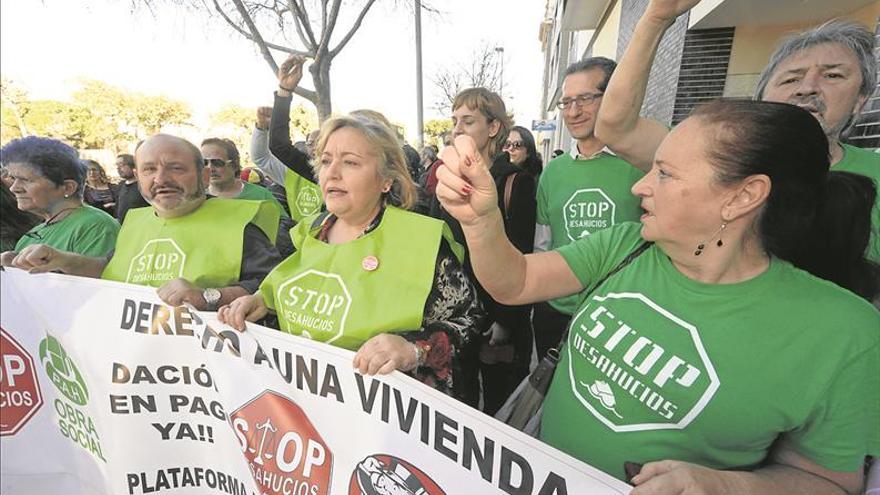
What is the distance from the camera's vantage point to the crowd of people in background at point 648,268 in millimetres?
982

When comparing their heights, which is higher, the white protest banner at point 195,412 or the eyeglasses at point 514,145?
the eyeglasses at point 514,145

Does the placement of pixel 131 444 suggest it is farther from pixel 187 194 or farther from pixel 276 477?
pixel 187 194

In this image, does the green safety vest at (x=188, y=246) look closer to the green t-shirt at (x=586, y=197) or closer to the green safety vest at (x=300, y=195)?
the green t-shirt at (x=586, y=197)

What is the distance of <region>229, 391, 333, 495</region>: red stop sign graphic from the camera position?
4.50ft

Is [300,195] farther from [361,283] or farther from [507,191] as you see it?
[361,283]

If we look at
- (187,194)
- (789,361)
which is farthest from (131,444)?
(789,361)

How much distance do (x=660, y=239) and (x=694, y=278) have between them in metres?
0.13

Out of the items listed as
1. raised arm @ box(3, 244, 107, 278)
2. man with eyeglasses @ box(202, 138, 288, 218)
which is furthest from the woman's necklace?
man with eyeglasses @ box(202, 138, 288, 218)

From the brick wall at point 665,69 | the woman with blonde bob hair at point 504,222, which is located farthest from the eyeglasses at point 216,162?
the brick wall at point 665,69

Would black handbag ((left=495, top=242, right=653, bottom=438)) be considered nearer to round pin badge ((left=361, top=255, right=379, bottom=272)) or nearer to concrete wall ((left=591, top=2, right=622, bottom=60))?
round pin badge ((left=361, top=255, right=379, bottom=272))

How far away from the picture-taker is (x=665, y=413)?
107 cm

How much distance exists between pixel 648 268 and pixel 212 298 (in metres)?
1.62

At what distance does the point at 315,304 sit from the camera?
1.63 metres

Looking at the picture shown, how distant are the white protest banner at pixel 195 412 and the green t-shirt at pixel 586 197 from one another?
45.2 inches
